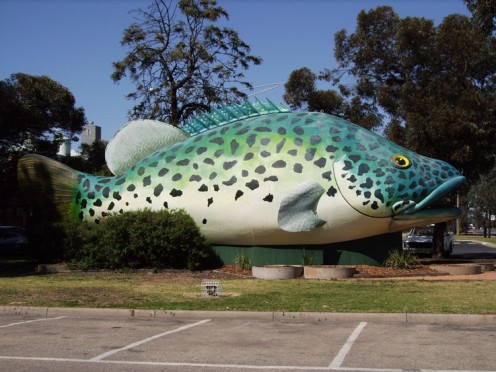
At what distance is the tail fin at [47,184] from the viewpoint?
729 inches

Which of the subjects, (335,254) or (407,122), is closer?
(335,254)

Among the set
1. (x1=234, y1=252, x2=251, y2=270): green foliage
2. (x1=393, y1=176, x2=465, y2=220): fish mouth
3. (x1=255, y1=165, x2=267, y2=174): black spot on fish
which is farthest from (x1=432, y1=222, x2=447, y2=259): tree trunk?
(x1=255, y1=165, x2=267, y2=174): black spot on fish

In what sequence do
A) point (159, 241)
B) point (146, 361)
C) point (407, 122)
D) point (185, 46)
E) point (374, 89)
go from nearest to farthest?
point (146, 361)
point (159, 241)
point (407, 122)
point (374, 89)
point (185, 46)

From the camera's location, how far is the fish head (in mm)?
16766

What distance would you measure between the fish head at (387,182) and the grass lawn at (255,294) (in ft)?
7.79

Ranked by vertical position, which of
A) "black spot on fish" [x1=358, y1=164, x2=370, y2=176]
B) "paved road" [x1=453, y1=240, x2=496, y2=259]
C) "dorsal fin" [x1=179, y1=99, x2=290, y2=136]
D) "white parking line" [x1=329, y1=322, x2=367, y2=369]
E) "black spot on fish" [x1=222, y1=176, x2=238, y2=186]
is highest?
"dorsal fin" [x1=179, y1=99, x2=290, y2=136]

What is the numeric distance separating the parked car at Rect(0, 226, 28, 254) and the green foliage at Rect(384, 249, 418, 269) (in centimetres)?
1636

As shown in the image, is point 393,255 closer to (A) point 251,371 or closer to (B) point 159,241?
(B) point 159,241

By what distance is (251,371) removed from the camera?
6.49 metres

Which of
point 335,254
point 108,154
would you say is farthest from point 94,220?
point 335,254

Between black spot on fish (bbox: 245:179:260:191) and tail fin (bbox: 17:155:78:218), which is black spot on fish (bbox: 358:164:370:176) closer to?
black spot on fish (bbox: 245:179:260:191)

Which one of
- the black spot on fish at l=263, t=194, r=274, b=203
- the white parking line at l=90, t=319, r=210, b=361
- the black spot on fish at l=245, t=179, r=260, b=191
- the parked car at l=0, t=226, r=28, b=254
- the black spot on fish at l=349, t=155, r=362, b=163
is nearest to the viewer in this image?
the white parking line at l=90, t=319, r=210, b=361

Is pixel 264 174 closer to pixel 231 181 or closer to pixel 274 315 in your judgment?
pixel 231 181

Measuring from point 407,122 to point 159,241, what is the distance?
10.7m
